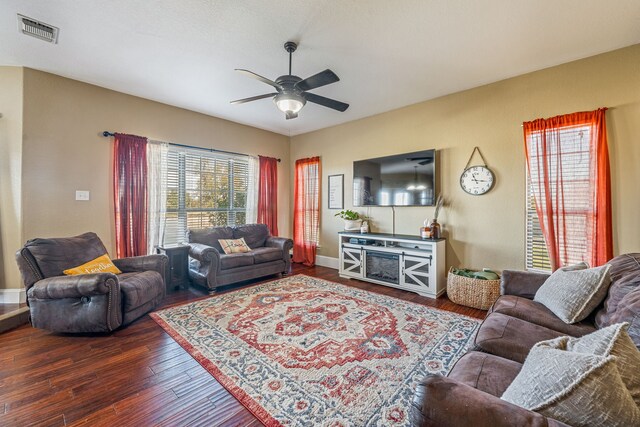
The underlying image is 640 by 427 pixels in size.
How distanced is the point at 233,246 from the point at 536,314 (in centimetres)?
390

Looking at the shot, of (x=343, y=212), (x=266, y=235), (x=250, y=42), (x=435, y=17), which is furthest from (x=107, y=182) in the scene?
(x=435, y=17)

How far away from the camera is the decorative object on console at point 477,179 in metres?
3.55

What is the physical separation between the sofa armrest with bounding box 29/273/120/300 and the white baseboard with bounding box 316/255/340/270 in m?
3.65

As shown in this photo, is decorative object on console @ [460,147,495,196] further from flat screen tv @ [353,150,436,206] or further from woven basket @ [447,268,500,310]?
woven basket @ [447,268,500,310]

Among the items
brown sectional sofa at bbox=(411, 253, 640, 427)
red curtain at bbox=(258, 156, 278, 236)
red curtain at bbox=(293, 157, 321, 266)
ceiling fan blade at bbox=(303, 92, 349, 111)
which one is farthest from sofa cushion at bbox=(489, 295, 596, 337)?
red curtain at bbox=(258, 156, 278, 236)

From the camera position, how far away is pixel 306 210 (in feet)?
18.9

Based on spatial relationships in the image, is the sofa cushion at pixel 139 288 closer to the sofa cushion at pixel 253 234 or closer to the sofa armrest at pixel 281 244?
the sofa cushion at pixel 253 234

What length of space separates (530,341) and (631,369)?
760 mm

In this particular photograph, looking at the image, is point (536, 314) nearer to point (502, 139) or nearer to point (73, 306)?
point (502, 139)

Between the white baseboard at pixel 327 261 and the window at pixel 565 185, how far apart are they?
10.2 ft

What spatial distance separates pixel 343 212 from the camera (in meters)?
5.08

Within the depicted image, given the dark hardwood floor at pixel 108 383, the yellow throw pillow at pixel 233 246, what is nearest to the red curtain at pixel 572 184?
the dark hardwood floor at pixel 108 383

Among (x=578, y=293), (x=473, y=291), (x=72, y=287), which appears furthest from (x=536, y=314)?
(x=72, y=287)

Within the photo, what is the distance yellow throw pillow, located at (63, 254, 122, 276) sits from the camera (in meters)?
2.75
